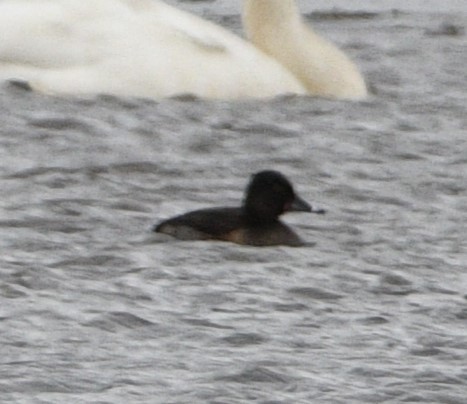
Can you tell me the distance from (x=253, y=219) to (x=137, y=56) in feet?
12.5

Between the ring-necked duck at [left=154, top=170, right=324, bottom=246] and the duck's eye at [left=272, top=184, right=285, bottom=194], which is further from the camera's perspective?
the duck's eye at [left=272, top=184, right=285, bottom=194]

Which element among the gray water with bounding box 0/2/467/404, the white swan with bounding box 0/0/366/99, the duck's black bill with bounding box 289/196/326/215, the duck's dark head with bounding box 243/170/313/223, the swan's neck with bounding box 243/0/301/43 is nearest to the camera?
the gray water with bounding box 0/2/467/404

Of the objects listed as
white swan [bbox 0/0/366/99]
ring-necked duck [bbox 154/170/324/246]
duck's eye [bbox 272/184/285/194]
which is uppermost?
white swan [bbox 0/0/366/99]

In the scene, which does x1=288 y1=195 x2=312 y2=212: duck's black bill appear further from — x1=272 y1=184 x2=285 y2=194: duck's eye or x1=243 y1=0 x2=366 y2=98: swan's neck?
x1=243 y1=0 x2=366 y2=98: swan's neck

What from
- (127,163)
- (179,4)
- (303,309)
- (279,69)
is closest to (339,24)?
(179,4)

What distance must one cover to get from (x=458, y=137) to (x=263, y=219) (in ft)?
10.1

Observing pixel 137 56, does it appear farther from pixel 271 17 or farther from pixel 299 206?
pixel 299 206

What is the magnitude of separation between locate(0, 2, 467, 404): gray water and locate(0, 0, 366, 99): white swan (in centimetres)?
16

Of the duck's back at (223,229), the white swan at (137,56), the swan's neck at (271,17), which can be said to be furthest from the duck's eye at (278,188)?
the swan's neck at (271,17)

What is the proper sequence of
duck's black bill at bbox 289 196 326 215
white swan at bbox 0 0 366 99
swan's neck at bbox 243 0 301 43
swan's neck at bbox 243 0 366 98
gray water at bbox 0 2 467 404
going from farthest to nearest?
1. swan's neck at bbox 243 0 301 43
2. swan's neck at bbox 243 0 366 98
3. white swan at bbox 0 0 366 99
4. duck's black bill at bbox 289 196 326 215
5. gray water at bbox 0 2 467 404

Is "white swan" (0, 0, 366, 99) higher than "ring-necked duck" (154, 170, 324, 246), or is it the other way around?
"white swan" (0, 0, 366, 99)

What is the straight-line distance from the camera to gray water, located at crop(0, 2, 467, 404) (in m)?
8.16

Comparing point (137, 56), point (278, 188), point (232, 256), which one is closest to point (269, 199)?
point (278, 188)

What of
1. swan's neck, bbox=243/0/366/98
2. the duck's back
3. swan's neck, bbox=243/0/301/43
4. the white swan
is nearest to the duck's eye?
the duck's back
